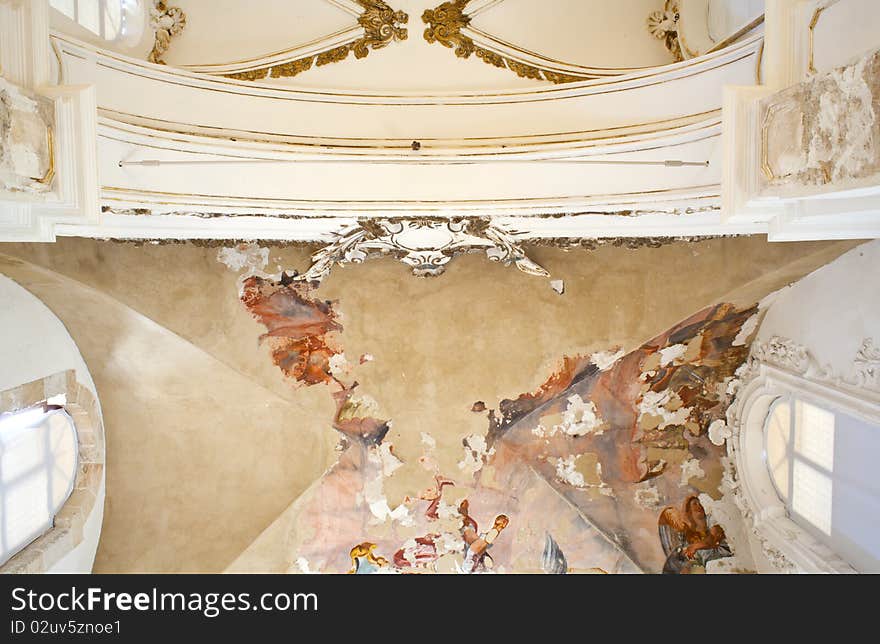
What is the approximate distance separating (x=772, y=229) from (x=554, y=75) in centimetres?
224

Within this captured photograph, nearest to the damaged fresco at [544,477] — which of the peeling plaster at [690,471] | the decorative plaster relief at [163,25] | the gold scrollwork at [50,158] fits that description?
the peeling plaster at [690,471]

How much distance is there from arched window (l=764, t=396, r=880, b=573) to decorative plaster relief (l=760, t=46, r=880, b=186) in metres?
3.09

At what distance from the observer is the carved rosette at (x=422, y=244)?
4.68 m

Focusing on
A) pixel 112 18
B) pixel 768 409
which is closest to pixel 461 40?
pixel 112 18

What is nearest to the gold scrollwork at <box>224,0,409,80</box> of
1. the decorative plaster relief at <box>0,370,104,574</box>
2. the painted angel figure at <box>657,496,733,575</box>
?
the decorative plaster relief at <box>0,370,104,574</box>

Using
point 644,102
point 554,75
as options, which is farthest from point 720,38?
point 554,75

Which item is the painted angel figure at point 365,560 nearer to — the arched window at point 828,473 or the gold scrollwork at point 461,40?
the arched window at point 828,473

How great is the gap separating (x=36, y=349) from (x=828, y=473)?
773 cm

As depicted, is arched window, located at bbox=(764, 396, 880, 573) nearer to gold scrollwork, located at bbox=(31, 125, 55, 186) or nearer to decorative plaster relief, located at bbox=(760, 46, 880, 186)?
decorative plaster relief, located at bbox=(760, 46, 880, 186)

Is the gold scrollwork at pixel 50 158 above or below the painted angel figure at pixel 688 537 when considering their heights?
above

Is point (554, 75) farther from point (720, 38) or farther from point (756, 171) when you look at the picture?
point (756, 171)

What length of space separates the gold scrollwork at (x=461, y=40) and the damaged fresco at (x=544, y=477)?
2947 millimetres

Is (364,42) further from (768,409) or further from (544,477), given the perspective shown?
(768,409)

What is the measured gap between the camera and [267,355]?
20.6 ft
